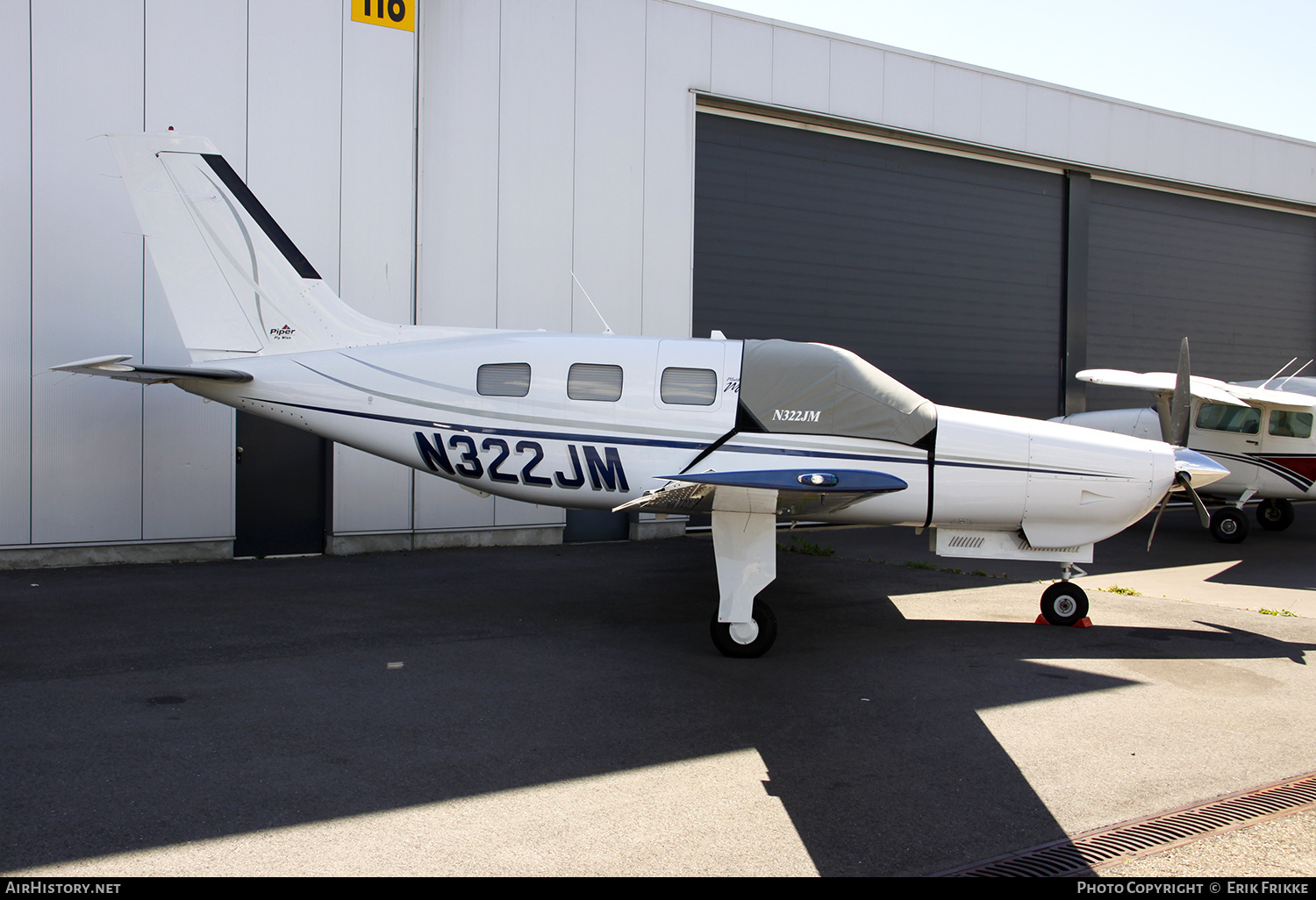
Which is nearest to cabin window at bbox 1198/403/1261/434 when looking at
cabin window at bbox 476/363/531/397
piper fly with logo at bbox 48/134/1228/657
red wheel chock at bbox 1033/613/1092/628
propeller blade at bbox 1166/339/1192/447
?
propeller blade at bbox 1166/339/1192/447

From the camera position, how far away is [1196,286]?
1778cm

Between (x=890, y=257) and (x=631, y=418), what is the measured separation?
9496mm

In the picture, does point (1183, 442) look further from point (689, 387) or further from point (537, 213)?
point (537, 213)

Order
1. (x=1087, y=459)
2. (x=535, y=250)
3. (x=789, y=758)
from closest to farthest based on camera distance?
(x=789, y=758)
(x=1087, y=459)
(x=535, y=250)

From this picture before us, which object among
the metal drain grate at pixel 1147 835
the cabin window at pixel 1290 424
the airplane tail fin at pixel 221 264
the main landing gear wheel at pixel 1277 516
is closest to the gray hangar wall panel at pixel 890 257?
the main landing gear wheel at pixel 1277 516

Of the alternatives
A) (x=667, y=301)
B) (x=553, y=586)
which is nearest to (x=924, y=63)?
(x=667, y=301)

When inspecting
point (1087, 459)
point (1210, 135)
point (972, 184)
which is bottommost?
point (1087, 459)

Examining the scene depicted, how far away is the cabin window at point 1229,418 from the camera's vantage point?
12.7 m

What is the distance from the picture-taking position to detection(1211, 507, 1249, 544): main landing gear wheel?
502 inches

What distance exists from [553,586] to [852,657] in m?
3.65

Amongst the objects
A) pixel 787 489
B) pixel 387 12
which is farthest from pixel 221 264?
pixel 787 489

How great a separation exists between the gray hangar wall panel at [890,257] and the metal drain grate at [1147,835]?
10.1 metres

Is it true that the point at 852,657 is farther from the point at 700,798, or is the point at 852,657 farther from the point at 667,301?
the point at 667,301

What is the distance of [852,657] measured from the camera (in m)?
6.40
